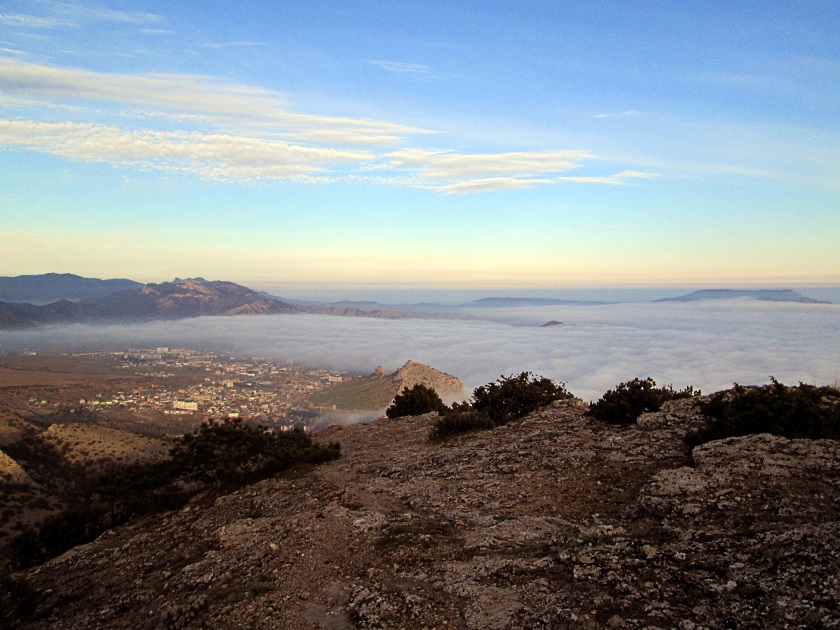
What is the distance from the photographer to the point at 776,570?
16.3 feet

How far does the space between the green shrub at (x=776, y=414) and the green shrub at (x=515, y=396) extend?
16.0 feet

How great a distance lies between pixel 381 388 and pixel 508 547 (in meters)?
81.8

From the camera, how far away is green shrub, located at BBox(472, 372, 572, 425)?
49.1 ft

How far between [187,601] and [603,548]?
220 inches

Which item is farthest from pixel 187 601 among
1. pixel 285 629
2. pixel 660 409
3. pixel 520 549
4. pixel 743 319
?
pixel 743 319

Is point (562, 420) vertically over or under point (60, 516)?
over

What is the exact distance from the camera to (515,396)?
601 inches

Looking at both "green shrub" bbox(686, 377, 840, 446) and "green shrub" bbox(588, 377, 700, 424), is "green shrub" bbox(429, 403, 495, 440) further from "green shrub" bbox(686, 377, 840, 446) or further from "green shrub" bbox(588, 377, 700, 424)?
"green shrub" bbox(686, 377, 840, 446)

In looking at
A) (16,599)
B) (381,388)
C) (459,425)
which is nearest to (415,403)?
(459,425)

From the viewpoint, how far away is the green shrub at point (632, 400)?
12.2 meters

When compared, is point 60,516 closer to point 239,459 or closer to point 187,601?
point 239,459

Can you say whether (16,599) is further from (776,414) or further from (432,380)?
(432,380)

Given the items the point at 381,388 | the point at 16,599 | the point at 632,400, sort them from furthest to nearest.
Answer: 1. the point at 381,388
2. the point at 632,400
3. the point at 16,599

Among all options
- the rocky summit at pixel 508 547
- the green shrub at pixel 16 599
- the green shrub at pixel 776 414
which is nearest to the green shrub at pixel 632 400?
Answer: the rocky summit at pixel 508 547
